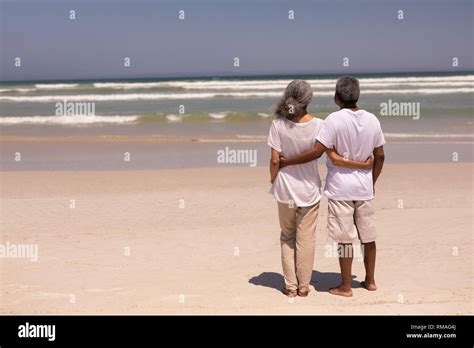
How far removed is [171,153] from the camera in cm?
1580

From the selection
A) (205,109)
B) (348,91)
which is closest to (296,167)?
(348,91)

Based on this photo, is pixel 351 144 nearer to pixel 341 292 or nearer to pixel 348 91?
pixel 348 91

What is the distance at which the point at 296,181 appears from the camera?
540 centimetres

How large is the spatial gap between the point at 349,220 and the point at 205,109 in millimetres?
23711

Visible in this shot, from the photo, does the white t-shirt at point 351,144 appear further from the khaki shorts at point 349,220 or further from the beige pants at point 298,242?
the beige pants at point 298,242

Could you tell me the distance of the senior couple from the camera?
17.2 feet

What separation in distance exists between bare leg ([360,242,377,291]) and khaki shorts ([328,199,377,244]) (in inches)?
6.6

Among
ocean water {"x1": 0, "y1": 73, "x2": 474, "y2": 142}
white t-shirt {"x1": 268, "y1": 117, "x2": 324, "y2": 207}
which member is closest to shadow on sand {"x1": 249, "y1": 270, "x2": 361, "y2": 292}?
white t-shirt {"x1": 268, "y1": 117, "x2": 324, "y2": 207}

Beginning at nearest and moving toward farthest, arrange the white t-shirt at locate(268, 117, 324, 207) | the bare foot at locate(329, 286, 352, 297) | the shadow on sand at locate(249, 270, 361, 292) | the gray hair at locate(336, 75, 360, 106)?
the gray hair at locate(336, 75, 360, 106) < the white t-shirt at locate(268, 117, 324, 207) < the bare foot at locate(329, 286, 352, 297) < the shadow on sand at locate(249, 270, 361, 292)

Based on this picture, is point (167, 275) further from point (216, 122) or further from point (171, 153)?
point (216, 122)

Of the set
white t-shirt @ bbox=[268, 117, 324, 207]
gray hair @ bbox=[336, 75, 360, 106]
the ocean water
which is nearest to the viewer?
→ gray hair @ bbox=[336, 75, 360, 106]

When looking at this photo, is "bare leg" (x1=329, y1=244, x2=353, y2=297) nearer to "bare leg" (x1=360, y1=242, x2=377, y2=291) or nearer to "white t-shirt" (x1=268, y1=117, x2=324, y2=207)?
"bare leg" (x1=360, y1=242, x2=377, y2=291)

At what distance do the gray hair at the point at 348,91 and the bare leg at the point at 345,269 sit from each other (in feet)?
3.78

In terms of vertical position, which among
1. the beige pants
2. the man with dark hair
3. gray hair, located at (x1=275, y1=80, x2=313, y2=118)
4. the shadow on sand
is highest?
gray hair, located at (x1=275, y1=80, x2=313, y2=118)
